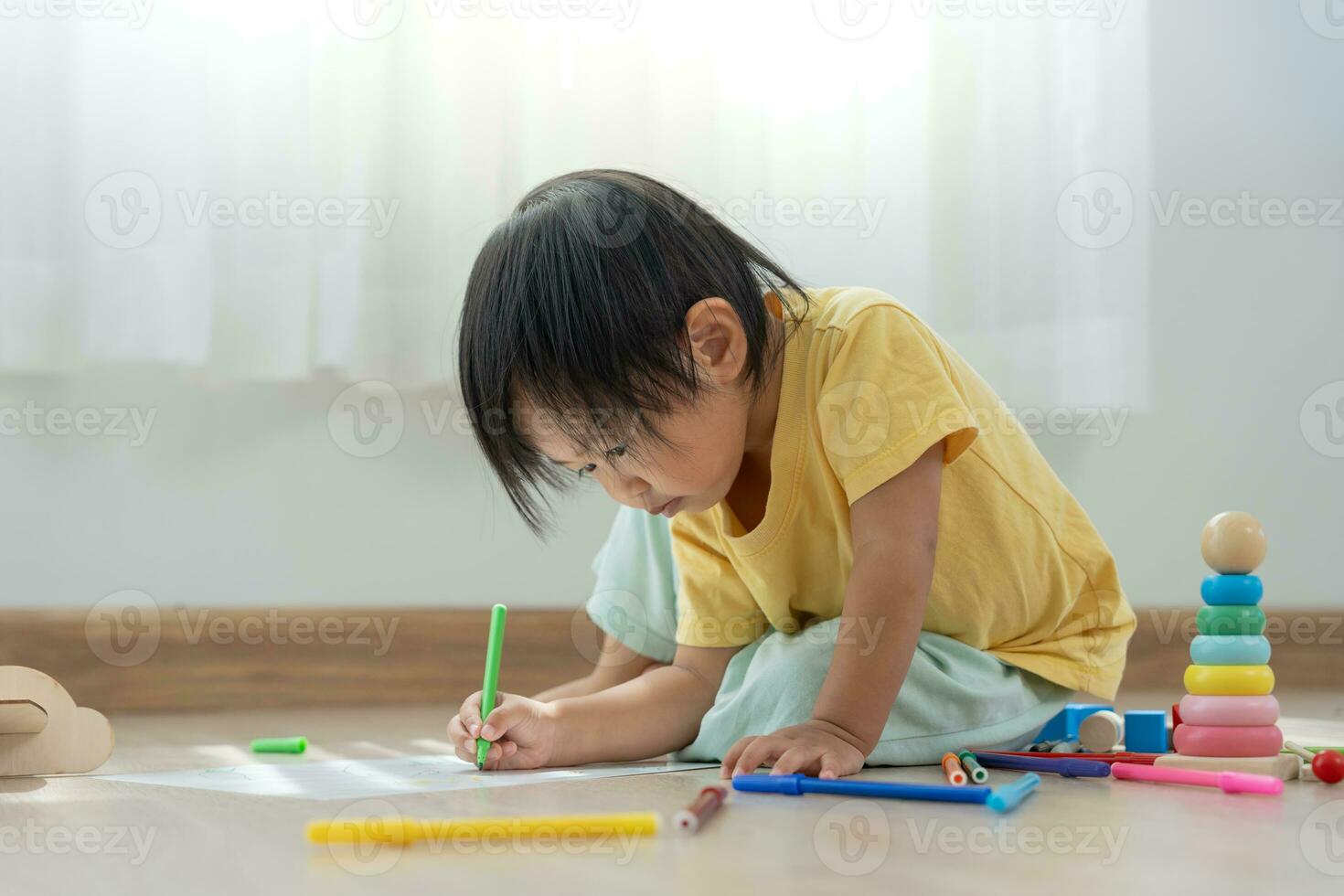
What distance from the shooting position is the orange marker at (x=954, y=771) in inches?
27.2

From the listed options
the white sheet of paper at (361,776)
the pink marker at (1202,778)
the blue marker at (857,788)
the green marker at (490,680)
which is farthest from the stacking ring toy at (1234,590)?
the green marker at (490,680)

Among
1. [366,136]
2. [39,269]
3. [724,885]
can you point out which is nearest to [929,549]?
[724,885]

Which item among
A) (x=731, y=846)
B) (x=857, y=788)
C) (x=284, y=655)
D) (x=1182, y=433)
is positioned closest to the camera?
(x=731, y=846)

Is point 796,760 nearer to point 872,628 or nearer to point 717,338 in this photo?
point 872,628

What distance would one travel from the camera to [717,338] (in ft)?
2.62

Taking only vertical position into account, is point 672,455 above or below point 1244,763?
above

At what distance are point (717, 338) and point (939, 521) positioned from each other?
0.66ft

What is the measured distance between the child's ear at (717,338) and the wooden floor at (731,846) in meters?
0.25

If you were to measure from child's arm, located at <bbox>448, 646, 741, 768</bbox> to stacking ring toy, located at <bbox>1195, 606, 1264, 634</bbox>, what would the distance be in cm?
34

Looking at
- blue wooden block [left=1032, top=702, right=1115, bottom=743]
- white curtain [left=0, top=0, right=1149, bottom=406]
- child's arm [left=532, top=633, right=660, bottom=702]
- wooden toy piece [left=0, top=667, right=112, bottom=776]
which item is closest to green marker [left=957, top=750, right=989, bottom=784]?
blue wooden block [left=1032, top=702, right=1115, bottom=743]

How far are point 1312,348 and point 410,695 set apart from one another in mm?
1408

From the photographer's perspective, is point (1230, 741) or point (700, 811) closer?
point (700, 811)

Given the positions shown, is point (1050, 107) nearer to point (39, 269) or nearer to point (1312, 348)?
point (1312, 348)

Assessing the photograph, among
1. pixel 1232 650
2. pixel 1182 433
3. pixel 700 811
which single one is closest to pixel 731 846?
pixel 700 811
